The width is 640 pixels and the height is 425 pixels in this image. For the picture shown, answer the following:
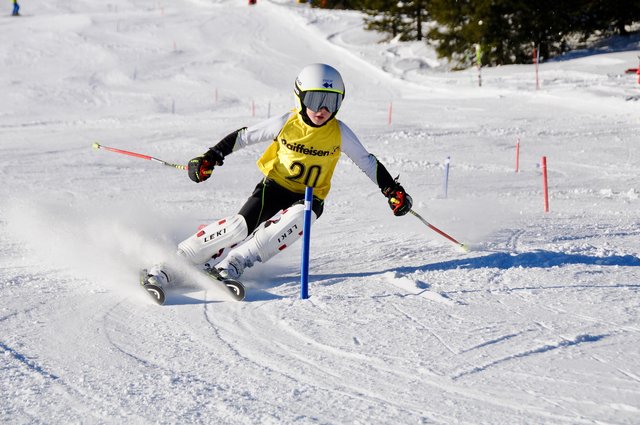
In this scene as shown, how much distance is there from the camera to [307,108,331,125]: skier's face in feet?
19.9

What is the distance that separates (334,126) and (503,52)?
22.6 m

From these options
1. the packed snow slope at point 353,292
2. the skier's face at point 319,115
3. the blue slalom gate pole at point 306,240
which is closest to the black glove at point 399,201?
the packed snow slope at point 353,292

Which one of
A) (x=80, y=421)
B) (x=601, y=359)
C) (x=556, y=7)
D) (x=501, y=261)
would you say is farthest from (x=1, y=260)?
(x=556, y=7)

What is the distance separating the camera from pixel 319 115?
6.09 meters

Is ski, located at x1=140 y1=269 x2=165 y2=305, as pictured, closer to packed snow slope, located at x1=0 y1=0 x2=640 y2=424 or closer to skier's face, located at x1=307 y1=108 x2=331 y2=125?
packed snow slope, located at x1=0 y1=0 x2=640 y2=424

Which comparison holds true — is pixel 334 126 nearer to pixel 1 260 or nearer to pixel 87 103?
pixel 1 260

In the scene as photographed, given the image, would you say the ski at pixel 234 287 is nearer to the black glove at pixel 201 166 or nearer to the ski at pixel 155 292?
the ski at pixel 155 292

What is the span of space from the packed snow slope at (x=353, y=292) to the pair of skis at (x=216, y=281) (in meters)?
0.08

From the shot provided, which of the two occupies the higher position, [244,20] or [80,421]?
[244,20]

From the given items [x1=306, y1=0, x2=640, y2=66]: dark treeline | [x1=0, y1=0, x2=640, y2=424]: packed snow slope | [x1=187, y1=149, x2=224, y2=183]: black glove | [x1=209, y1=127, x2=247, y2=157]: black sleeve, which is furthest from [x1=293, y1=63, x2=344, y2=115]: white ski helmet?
[x1=306, y1=0, x2=640, y2=66]: dark treeline

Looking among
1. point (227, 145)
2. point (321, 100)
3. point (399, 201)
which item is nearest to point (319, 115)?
point (321, 100)

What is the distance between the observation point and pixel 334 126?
6.32 meters

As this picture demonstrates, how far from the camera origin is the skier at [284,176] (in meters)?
5.98

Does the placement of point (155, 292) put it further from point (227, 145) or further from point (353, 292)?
point (227, 145)
